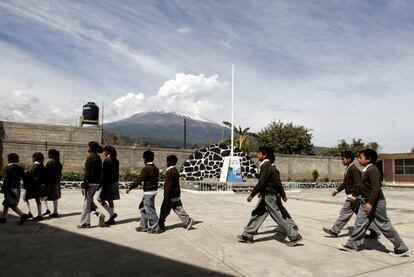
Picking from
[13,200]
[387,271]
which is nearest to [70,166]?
[13,200]

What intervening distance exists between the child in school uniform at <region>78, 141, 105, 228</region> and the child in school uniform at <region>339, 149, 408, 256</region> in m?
4.94

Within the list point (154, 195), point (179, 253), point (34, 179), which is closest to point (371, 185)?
point (179, 253)

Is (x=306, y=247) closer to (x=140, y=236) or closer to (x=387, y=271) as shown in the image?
(x=387, y=271)

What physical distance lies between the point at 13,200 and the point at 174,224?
11.9 feet

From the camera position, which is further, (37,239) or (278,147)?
(278,147)

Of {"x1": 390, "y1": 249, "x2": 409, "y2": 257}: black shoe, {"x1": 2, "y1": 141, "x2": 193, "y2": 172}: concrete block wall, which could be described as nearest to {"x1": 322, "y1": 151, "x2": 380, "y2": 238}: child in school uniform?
{"x1": 390, "y1": 249, "x2": 409, "y2": 257}: black shoe

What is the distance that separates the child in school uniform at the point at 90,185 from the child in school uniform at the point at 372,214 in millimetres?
4943

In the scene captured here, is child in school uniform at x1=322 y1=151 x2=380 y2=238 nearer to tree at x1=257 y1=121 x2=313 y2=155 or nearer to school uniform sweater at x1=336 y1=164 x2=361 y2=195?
school uniform sweater at x1=336 y1=164 x2=361 y2=195

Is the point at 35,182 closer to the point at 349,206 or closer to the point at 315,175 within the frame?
the point at 349,206

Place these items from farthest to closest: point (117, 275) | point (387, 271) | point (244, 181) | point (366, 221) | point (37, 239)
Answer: point (244, 181) → point (37, 239) → point (366, 221) → point (387, 271) → point (117, 275)

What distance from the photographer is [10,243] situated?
6391mm

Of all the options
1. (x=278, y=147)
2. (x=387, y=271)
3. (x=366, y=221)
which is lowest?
(x=387, y=271)

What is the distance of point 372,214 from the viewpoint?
6195 millimetres

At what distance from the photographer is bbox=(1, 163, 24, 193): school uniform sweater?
8486 mm
